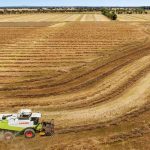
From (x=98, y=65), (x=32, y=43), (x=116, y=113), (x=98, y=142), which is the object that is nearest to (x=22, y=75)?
(x=98, y=65)

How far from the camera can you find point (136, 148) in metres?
16.6

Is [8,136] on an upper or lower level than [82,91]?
upper

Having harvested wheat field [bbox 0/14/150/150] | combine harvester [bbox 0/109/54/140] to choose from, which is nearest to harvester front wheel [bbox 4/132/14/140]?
combine harvester [bbox 0/109/54/140]

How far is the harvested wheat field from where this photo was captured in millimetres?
17609

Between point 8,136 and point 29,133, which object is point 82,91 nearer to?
point 29,133

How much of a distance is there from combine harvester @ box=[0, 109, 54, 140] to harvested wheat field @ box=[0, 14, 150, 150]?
1.11 feet

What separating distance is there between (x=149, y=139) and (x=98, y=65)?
16268 millimetres

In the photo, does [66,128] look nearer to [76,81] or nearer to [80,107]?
[80,107]

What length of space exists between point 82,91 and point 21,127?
28.2 ft

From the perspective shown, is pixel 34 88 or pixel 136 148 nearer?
pixel 136 148

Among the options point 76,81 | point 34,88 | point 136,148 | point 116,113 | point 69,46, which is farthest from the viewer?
point 69,46

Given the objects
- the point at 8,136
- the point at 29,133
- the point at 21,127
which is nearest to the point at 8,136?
the point at 8,136

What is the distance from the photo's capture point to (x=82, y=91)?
25.1 meters

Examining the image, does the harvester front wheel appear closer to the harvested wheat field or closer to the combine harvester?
the combine harvester
